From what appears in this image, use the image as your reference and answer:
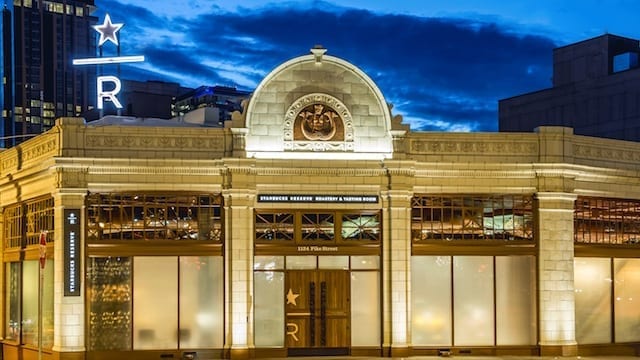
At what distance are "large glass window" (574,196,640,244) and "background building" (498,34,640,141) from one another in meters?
36.9

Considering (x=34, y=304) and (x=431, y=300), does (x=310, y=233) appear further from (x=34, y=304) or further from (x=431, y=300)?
(x=34, y=304)

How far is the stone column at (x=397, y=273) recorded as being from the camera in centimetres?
2739

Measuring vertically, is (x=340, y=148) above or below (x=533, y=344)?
above

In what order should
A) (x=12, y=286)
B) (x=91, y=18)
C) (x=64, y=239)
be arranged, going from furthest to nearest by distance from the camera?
(x=91, y=18) → (x=12, y=286) → (x=64, y=239)

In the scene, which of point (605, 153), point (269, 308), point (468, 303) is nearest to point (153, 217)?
point (269, 308)

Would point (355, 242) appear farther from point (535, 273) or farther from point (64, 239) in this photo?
point (64, 239)

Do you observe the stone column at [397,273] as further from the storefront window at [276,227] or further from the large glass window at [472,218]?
the storefront window at [276,227]

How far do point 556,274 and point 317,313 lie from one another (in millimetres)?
7387

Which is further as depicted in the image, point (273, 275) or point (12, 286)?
point (12, 286)

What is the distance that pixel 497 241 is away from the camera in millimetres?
28391

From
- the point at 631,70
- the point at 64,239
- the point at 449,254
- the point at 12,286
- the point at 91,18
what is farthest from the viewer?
the point at 91,18

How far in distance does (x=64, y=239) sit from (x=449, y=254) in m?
11.3

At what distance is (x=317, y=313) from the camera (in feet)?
90.0

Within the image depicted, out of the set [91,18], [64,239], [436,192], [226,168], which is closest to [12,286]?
[64,239]
